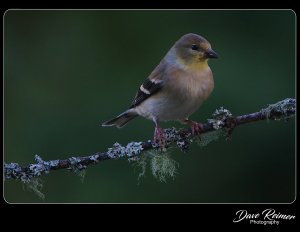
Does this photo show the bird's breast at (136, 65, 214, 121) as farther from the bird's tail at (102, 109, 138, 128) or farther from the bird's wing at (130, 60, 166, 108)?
the bird's tail at (102, 109, 138, 128)

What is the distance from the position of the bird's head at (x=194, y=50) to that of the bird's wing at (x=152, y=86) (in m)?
0.29

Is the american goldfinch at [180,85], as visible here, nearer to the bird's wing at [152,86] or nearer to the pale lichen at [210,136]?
the bird's wing at [152,86]

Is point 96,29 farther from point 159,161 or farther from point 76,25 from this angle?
point 159,161

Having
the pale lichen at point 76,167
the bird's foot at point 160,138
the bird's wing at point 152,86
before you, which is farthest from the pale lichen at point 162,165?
the bird's wing at point 152,86

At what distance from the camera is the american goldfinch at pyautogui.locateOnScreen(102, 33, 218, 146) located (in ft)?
20.6

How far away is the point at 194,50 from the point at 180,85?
0.53 m

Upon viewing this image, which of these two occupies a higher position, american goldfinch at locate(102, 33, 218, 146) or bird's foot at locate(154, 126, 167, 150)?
american goldfinch at locate(102, 33, 218, 146)

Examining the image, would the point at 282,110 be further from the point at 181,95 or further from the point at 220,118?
the point at 181,95

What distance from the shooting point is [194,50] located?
258 inches

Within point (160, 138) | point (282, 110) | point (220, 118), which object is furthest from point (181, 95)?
point (282, 110)

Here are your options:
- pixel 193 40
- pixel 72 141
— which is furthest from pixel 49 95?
pixel 193 40

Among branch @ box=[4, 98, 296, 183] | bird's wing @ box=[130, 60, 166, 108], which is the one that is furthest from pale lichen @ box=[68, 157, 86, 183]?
bird's wing @ box=[130, 60, 166, 108]

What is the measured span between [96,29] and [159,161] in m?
4.32

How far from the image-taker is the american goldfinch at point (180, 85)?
20.6 feet
